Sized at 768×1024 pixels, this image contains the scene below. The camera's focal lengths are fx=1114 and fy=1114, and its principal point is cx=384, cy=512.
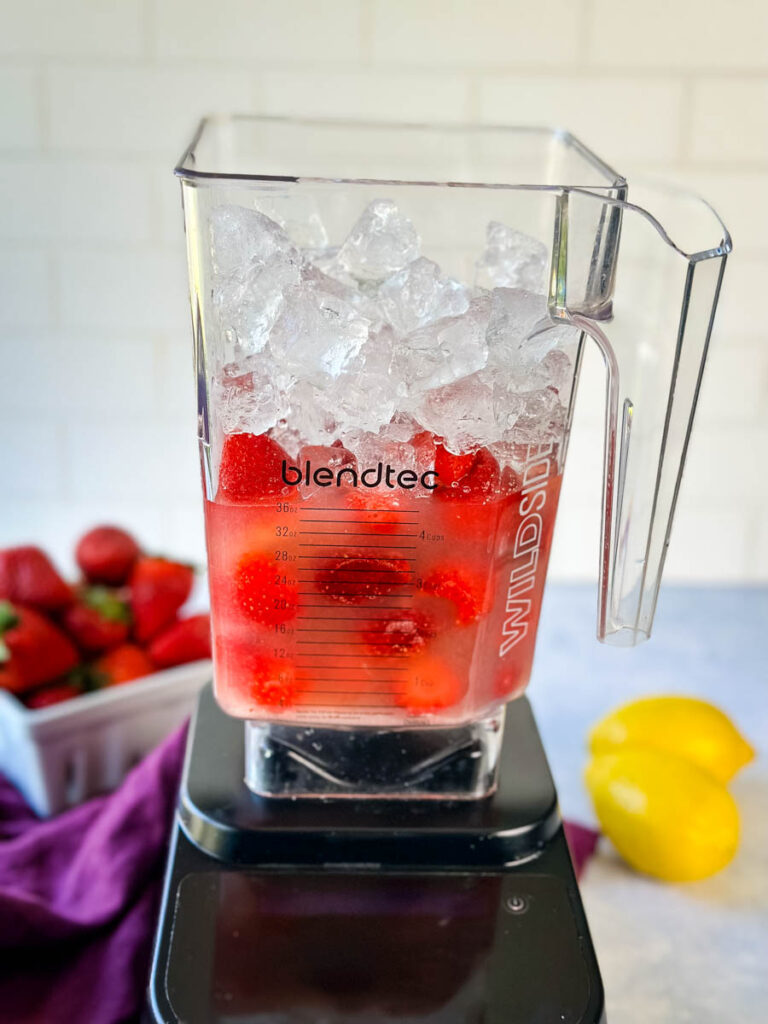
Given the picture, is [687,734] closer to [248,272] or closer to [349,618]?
[349,618]

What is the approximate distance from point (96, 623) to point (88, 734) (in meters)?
0.11

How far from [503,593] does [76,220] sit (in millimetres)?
874

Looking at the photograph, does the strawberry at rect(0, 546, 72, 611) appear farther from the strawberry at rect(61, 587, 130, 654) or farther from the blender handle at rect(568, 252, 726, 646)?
the blender handle at rect(568, 252, 726, 646)

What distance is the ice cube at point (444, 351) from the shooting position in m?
0.54

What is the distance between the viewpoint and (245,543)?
22.7 inches

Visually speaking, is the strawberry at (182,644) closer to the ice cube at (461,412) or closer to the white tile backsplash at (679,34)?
the ice cube at (461,412)

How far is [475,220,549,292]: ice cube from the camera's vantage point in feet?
2.05

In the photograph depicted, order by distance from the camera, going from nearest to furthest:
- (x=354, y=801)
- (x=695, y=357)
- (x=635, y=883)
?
(x=695, y=357)
(x=354, y=801)
(x=635, y=883)

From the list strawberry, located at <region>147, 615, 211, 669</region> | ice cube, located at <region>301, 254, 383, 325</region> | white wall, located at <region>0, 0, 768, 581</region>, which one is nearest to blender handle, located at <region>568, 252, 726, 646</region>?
ice cube, located at <region>301, 254, 383, 325</region>

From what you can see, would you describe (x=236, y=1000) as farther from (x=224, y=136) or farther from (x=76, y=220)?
(x=76, y=220)

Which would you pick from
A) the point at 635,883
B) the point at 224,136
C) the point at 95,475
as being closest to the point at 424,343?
the point at 224,136

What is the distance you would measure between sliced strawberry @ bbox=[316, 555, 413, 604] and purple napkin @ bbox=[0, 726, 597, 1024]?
29 centimetres

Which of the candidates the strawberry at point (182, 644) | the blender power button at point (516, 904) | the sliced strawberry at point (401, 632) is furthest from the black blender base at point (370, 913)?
the strawberry at point (182, 644)

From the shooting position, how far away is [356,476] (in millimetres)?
560
